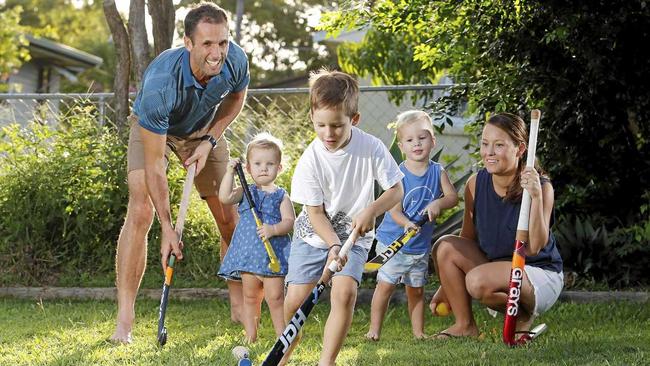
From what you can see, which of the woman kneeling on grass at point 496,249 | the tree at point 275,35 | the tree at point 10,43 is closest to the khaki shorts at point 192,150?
the woman kneeling on grass at point 496,249

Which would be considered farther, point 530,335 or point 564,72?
point 564,72

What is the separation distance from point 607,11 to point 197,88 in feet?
8.13

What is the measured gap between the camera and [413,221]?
235 inches

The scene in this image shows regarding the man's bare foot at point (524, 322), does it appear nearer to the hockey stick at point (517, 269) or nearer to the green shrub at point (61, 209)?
the hockey stick at point (517, 269)

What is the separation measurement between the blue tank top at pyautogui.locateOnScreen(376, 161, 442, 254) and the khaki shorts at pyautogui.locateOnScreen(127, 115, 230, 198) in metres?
1.06

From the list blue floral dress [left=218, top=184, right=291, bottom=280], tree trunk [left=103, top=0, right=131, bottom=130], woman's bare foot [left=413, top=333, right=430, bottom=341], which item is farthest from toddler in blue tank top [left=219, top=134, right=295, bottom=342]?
tree trunk [left=103, top=0, right=131, bottom=130]

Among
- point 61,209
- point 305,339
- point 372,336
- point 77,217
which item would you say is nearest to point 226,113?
point 305,339

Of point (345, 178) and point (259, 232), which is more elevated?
point (345, 178)

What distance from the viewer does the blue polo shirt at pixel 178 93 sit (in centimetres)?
585

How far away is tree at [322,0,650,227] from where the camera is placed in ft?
22.5

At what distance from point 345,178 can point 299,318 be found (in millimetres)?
711

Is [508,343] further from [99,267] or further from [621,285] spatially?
[99,267]

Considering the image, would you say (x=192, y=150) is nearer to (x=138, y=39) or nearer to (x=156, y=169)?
(x=156, y=169)

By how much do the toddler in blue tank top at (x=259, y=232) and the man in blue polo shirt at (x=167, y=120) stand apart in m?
0.29
